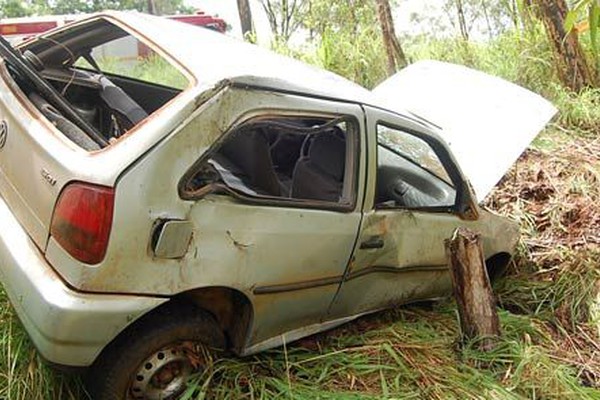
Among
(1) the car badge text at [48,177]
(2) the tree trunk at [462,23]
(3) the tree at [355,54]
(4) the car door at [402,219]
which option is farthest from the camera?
(2) the tree trunk at [462,23]

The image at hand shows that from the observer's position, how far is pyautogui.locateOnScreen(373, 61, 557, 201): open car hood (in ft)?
12.4

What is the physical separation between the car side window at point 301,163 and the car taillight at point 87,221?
0.59 metres

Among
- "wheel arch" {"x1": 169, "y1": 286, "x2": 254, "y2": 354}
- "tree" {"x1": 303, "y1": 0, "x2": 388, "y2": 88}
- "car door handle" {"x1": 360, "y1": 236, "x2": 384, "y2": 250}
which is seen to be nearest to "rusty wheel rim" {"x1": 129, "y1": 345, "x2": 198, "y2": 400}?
"wheel arch" {"x1": 169, "y1": 286, "x2": 254, "y2": 354}

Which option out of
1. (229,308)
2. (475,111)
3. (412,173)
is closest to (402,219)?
(412,173)

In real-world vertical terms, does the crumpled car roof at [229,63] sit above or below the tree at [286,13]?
above

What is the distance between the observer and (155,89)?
11.6 feet

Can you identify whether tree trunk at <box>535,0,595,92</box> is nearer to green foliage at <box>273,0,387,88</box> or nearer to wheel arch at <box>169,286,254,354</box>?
green foliage at <box>273,0,387,88</box>

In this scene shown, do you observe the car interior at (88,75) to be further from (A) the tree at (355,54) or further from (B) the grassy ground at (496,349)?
(A) the tree at (355,54)

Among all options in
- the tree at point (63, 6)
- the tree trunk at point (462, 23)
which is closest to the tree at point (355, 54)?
the tree trunk at point (462, 23)

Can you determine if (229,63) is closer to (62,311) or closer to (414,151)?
(62,311)

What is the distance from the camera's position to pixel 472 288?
3.07m

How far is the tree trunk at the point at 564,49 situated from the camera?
20.3ft

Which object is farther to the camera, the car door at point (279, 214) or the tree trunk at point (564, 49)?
the tree trunk at point (564, 49)

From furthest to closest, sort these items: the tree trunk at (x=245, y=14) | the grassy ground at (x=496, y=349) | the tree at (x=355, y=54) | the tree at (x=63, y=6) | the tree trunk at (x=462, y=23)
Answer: the tree at (x=63, y=6) < the tree trunk at (x=245, y=14) < the tree trunk at (x=462, y=23) < the tree at (x=355, y=54) < the grassy ground at (x=496, y=349)
